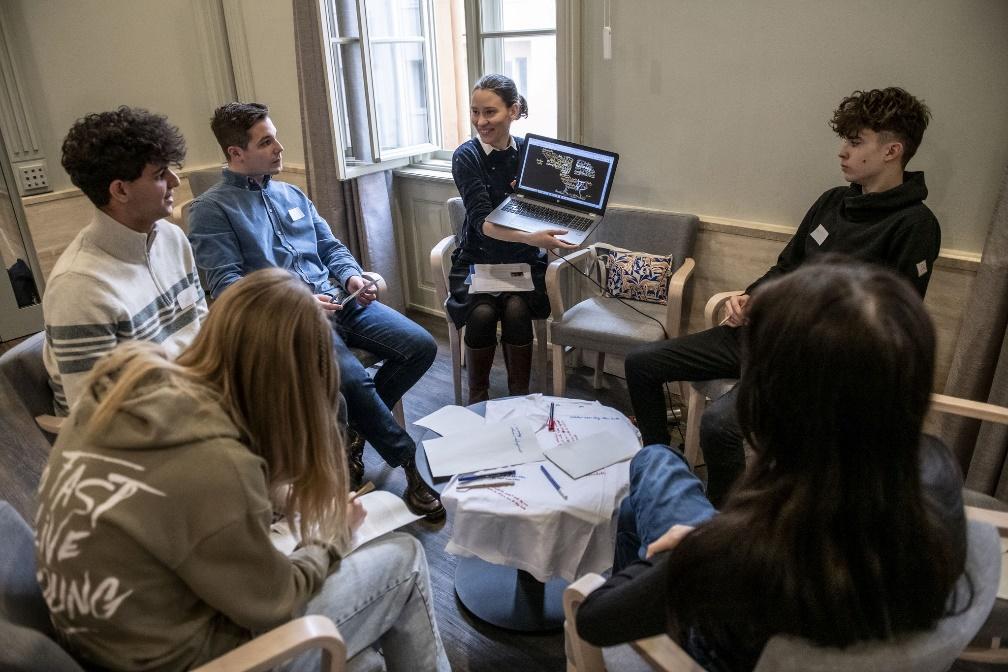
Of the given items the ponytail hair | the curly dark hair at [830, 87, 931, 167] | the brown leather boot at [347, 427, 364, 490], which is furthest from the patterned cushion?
the brown leather boot at [347, 427, 364, 490]

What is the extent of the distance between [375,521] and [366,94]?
233 cm

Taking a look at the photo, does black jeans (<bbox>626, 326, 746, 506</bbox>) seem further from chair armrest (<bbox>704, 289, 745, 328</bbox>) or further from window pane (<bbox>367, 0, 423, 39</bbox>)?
window pane (<bbox>367, 0, 423, 39</bbox>)

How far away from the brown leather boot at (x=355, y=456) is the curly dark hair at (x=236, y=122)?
1.01 meters

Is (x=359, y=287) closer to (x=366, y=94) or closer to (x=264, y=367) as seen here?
(x=366, y=94)

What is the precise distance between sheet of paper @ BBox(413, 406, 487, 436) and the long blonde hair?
725 millimetres

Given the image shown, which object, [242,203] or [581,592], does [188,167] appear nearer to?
[242,203]

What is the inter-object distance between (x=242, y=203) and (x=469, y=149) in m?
0.83

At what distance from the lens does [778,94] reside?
2330 mm

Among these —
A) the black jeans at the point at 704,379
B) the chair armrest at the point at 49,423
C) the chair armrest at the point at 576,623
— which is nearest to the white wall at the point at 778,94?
the black jeans at the point at 704,379

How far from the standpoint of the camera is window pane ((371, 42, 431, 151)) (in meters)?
3.27

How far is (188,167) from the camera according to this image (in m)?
4.12

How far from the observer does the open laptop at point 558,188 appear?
2.50m

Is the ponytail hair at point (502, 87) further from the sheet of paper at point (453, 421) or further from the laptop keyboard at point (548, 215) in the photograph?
the sheet of paper at point (453, 421)

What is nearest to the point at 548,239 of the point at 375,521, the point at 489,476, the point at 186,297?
the point at 489,476
